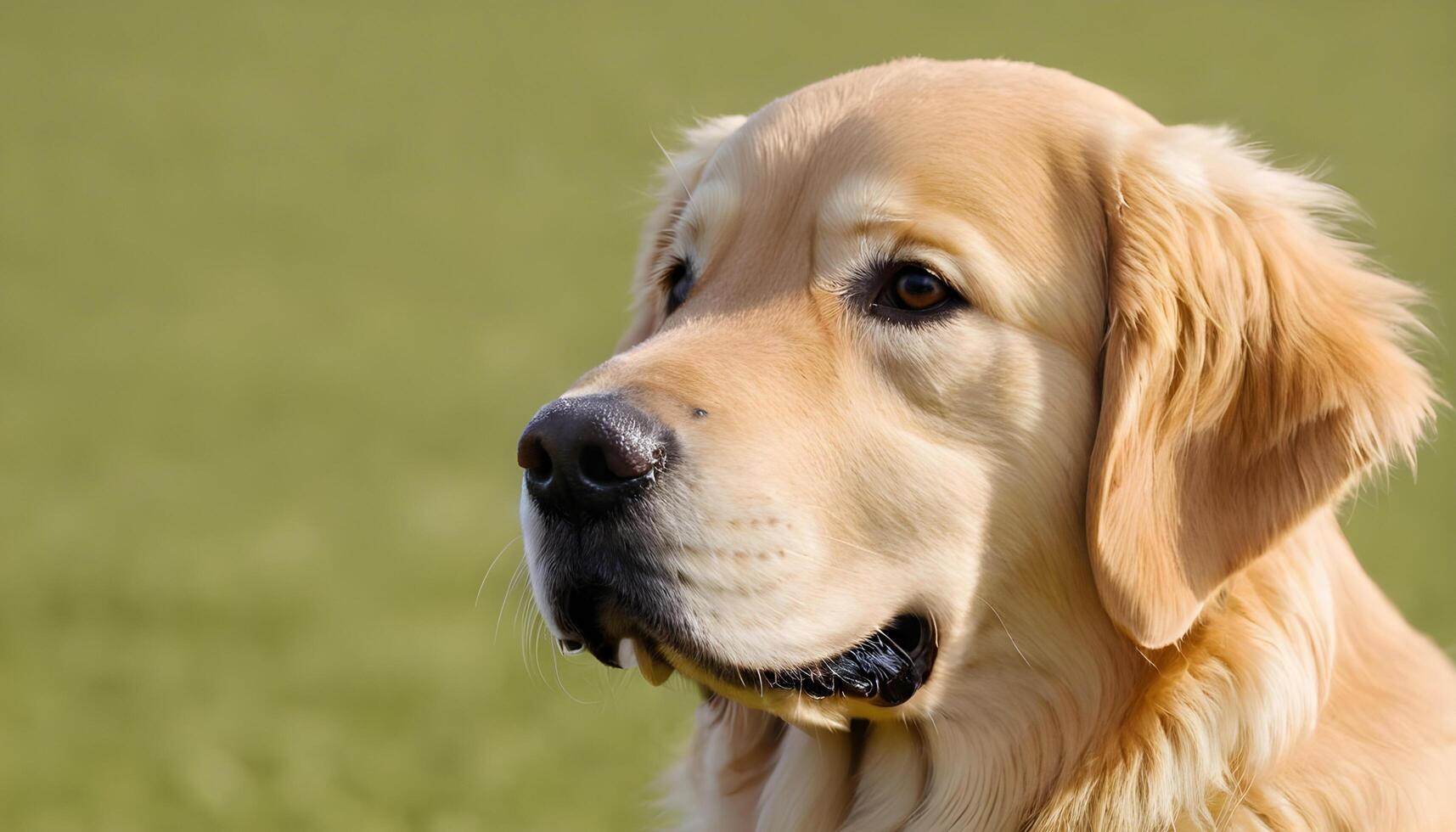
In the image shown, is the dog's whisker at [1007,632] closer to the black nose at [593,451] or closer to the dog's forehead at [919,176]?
the dog's forehead at [919,176]

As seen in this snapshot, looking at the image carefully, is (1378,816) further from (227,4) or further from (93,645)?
(227,4)

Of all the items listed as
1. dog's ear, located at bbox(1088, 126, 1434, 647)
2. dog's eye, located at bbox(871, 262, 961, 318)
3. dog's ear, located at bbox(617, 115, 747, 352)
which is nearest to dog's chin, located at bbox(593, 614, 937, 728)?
dog's ear, located at bbox(1088, 126, 1434, 647)

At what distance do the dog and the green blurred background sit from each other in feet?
1.60

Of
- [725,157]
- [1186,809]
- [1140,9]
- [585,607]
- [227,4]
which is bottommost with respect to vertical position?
[227,4]

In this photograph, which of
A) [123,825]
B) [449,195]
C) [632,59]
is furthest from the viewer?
[632,59]

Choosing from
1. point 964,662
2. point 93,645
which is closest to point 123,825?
point 93,645

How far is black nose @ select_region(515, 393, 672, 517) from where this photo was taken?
2.50 meters

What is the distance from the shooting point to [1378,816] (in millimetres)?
2744

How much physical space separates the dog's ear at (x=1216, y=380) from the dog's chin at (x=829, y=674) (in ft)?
1.32

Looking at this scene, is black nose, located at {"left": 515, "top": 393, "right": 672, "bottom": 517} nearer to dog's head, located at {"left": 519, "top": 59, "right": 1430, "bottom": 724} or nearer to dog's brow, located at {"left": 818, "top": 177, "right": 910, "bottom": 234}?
dog's head, located at {"left": 519, "top": 59, "right": 1430, "bottom": 724}

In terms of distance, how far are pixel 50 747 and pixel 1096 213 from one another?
14.6ft

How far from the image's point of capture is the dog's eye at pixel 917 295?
2895 millimetres

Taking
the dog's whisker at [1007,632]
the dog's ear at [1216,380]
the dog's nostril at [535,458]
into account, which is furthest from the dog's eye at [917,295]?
the dog's nostril at [535,458]

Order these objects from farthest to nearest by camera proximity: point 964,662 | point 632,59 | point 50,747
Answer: point 632,59, point 50,747, point 964,662
